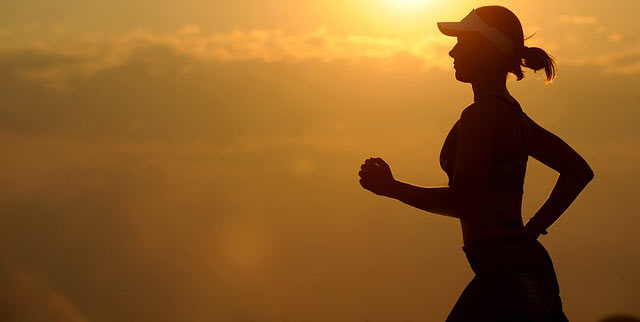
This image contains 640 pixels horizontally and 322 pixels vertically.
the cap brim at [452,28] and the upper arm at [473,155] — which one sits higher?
the cap brim at [452,28]

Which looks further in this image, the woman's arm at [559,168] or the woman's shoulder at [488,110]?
the woman's arm at [559,168]

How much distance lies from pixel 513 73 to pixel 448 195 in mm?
Result: 867

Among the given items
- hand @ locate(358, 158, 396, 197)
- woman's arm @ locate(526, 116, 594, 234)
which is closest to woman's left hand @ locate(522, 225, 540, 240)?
woman's arm @ locate(526, 116, 594, 234)

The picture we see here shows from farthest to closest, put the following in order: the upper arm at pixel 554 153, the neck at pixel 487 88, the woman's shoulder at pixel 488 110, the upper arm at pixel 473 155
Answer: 1. the upper arm at pixel 554 153
2. the neck at pixel 487 88
3. the woman's shoulder at pixel 488 110
4. the upper arm at pixel 473 155

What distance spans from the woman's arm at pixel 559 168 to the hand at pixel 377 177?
2.93 feet

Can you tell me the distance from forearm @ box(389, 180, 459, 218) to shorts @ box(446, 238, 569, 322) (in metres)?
0.29

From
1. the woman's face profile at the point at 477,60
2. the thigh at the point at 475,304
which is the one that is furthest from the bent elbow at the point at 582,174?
the thigh at the point at 475,304

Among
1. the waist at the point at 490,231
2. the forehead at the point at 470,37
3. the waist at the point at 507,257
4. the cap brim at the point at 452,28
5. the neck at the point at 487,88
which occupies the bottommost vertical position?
the waist at the point at 507,257

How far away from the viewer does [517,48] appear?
6.36 metres

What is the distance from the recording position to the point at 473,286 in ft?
20.4

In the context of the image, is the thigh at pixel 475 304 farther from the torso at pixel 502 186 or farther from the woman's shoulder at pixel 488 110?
the woman's shoulder at pixel 488 110

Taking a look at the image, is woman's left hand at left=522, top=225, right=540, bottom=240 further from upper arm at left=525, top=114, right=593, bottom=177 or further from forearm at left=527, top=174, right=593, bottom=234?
upper arm at left=525, top=114, right=593, bottom=177

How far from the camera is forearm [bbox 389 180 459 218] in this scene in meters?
6.00

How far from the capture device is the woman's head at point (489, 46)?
248 inches
